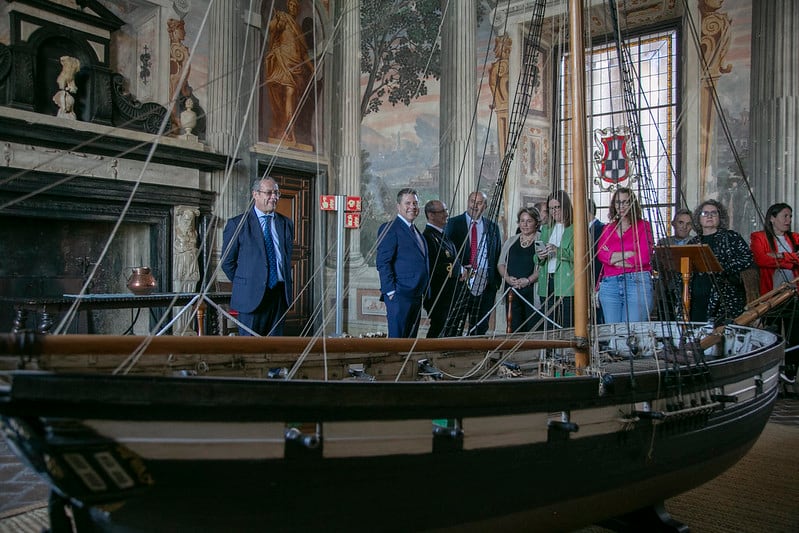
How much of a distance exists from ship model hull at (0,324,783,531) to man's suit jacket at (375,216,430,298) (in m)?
2.97

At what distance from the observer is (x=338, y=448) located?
5.47ft

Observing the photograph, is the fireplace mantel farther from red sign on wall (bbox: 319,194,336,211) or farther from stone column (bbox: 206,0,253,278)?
red sign on wall (bbox: 319,194,336,211)

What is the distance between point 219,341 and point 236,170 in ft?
26.1

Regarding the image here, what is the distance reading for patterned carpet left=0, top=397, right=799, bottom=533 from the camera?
2.70 metres

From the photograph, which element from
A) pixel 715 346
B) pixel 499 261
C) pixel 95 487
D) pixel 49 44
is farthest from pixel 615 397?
pixel 49 44

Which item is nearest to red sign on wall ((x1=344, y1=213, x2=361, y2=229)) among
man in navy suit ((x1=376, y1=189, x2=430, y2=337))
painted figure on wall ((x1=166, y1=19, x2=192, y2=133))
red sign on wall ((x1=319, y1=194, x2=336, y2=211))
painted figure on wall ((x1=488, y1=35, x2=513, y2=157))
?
red sign on wall ((x1=319, y1=194, x2=336, y2=211))

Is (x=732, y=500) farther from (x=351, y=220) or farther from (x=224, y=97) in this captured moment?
(x=224, y=97)

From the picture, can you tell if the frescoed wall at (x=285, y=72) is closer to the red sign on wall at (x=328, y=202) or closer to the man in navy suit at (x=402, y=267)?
the red sign on wall at (x=328, y=202)

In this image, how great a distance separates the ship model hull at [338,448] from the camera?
145 cm

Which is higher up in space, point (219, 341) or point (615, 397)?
point (219, 341)

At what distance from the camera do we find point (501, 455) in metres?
1.91

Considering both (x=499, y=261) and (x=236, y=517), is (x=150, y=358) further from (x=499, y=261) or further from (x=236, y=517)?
(x=499, y=261)

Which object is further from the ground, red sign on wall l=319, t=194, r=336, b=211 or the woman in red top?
red sign on wall l=319, t=194, r=336, b=211

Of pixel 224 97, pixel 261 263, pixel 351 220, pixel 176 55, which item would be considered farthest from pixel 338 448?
pixel 351 220
